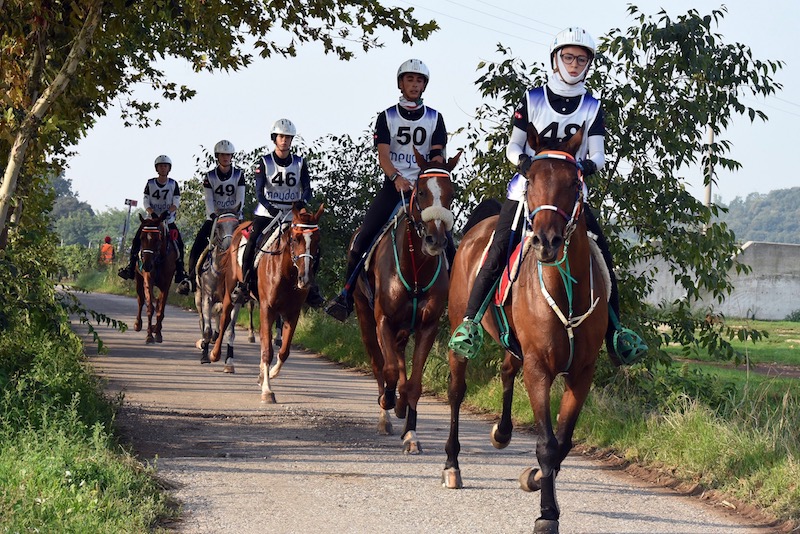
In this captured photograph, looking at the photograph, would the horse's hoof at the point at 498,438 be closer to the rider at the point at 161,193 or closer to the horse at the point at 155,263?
the horse at the point at 155,263

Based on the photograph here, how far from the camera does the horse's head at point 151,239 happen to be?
62.2 feet

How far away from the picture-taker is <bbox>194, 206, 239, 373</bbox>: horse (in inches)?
651

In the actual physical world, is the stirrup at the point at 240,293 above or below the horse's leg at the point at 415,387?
above

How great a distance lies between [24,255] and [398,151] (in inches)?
149

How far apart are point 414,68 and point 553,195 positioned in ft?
15.0

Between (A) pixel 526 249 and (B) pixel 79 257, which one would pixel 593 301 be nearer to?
(A) pixel 526 249

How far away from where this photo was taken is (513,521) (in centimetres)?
674

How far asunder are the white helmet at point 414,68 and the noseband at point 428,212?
159cm

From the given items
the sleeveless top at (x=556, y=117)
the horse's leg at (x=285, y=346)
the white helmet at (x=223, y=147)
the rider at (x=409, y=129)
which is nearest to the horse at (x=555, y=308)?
the sleeveless top at (x=556, y=117)

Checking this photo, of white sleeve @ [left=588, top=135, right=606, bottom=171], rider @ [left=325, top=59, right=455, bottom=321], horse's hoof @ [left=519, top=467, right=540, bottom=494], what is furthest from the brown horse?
horse's hoof @ [left=519, top=467, right=540, bottom=494]

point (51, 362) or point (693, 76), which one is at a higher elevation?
point (693, 76)

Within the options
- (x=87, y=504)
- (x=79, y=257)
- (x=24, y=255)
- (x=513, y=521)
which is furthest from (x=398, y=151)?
(x=79, y=257)

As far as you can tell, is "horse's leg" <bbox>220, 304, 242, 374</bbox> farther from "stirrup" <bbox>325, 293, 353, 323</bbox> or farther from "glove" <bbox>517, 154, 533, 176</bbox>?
"glove" <bbox>517, 154, 533, 176</bbox>

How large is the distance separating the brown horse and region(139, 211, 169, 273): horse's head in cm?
621
